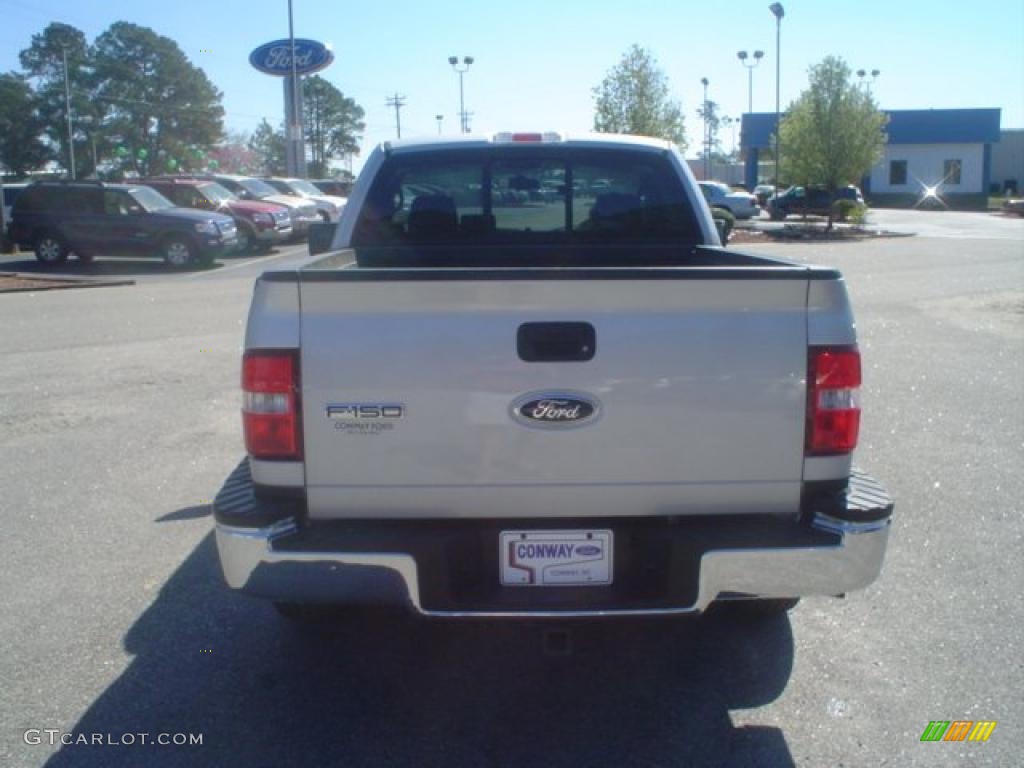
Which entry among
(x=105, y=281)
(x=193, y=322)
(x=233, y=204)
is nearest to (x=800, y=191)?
(x=233, y=204)

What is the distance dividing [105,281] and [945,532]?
18.6 m

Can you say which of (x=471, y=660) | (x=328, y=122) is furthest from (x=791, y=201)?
(x=328, y=122)

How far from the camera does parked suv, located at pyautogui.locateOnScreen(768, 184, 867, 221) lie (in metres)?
39.7

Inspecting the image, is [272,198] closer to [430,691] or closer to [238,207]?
[238,207]

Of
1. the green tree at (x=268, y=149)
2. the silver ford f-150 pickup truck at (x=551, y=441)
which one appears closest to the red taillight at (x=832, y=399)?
the silver ford f-150 pickup truck at (x=551, y=441)

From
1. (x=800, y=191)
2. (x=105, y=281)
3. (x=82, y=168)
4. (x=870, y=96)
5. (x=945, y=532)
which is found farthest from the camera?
(x=82, y=168)

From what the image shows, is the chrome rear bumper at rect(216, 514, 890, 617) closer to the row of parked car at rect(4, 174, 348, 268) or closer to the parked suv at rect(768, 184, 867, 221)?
the row of parked car at rect(4, 174, 348, 268)

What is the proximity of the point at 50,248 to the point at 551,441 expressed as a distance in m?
24.0

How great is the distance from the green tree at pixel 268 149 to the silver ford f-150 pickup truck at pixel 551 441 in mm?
83718

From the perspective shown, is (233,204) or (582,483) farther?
(233,204)

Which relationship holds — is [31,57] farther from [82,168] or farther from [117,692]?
[117,692]

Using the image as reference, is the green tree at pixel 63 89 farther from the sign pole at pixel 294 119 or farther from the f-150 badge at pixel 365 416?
the f-150 badge at pixel 365 416

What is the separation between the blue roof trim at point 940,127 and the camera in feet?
209

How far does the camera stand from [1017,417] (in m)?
8.64
